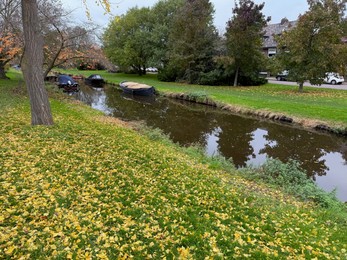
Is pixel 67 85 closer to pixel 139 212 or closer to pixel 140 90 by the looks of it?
pixel 140 90

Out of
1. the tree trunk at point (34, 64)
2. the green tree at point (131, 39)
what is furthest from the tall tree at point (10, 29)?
the green tree at point (131, 39)

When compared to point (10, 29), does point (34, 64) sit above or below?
below

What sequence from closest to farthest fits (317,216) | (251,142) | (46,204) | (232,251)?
1. (232,251)
2. (46,204)
3. (317,216)
4. (251,142)

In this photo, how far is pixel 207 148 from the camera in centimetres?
1406

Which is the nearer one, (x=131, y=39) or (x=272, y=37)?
(x=131, y=39)

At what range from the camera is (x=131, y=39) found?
1885 inches

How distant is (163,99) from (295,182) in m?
21.8

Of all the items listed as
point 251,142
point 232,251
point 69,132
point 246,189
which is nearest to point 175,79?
point 251,142

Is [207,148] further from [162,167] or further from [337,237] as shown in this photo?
[337,237]

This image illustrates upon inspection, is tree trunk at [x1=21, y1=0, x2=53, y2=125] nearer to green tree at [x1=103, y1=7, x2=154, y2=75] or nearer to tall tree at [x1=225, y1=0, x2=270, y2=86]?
tall tree at [x1=225, y1=0, x2=270, y2=86]

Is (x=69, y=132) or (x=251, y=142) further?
(x=251, y=142)

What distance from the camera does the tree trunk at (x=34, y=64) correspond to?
31.7 ft

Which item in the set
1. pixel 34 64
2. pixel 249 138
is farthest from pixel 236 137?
pixel 34 64

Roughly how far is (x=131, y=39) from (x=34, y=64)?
40.0m
